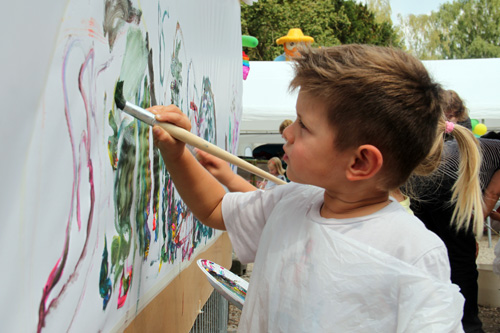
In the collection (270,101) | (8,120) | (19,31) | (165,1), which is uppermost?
(165,1)

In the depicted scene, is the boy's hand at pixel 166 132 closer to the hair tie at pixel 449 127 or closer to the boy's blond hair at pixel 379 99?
the boy's blond hair at pixel 379 99

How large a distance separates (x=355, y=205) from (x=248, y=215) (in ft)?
1.01

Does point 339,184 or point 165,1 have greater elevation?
point 165,1

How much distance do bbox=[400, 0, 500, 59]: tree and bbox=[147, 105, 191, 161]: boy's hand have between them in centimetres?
2807

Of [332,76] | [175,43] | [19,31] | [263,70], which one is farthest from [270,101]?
[19,31]

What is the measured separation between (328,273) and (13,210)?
2.15ft

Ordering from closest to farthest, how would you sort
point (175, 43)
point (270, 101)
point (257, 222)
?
point (257, 222) < point (175, 43) < point (270, 101)

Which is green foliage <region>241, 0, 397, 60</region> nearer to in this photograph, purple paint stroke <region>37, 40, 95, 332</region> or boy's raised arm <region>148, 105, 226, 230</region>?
boy's raised arm <region>148, 105, 226, 230</region>

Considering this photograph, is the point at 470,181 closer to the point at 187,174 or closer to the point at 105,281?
the point at 187,174

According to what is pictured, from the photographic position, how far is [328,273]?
1121 millimetres

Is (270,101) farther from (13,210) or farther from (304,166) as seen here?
(13,210)

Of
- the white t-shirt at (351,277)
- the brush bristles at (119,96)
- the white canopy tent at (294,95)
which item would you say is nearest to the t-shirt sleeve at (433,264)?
the white t-shirt at (351,277)

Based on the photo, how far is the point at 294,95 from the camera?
661 cm

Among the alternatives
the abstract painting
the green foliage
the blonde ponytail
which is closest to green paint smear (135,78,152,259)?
the abstract painting
